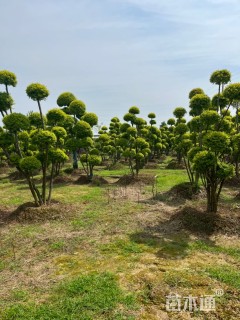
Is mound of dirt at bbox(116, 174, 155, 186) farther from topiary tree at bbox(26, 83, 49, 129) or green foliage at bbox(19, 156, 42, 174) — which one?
topiary tree at bbox(26, 83, 49, 129)

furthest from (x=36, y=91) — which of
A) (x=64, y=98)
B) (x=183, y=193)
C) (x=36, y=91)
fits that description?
(x=64, y=98)

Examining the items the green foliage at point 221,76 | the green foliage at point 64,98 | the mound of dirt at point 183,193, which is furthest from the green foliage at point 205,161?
the green foliage at point 64,98

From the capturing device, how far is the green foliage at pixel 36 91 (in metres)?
12.6

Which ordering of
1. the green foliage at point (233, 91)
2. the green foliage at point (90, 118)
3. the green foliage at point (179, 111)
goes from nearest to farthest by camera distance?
the green foliage at point (233, 91), the green foliage at point (179, 111), the green foliage at point (90, 118)

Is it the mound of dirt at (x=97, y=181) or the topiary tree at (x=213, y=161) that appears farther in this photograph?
the mound of dirt at (x=97, y=181)

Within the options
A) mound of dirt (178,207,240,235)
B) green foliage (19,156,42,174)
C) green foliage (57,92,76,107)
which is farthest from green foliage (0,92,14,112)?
green foliage (57,92,76,107)

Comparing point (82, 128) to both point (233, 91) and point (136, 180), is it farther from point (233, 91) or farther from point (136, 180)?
point (233, 91)

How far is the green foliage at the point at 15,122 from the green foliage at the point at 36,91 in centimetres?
110

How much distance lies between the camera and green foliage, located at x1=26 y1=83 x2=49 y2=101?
41.3 feet

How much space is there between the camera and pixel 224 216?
1165 centimetres

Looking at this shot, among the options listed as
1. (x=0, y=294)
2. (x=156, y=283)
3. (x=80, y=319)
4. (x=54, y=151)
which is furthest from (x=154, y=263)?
(x=54, y=151)

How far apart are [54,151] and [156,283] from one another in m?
8.16

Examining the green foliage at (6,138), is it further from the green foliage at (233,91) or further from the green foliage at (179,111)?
the green foliage at (179,111)

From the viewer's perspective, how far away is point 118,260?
28.0 feet
